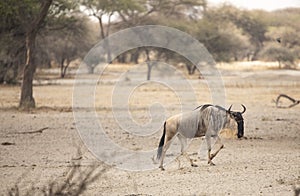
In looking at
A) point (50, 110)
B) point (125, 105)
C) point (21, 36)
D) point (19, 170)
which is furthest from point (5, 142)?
point (21, 36)

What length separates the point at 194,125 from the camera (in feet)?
36.0

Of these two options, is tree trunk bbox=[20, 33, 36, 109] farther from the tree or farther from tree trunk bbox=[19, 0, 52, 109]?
the tree

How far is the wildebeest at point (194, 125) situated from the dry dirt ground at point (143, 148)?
0.99 ft

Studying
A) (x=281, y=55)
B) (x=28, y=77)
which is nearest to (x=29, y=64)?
(x=28, y=77)

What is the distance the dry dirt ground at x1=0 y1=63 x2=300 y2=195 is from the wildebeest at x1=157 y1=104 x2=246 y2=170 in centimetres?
30

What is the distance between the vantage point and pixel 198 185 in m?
8.98

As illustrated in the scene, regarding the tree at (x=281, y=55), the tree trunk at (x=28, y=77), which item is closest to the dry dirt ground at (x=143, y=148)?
the tree trunk at (x=28, y=77)

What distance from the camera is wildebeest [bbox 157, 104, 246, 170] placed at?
10.9m

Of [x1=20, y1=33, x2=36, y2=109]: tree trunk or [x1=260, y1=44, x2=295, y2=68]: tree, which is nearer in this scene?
[x1=20, y1=33, x2=36, y2=109]: tree trunk

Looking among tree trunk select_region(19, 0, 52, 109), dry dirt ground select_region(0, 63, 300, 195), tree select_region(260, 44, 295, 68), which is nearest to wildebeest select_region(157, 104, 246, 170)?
dry dirt ground select_region(0, 63, 300, 195)

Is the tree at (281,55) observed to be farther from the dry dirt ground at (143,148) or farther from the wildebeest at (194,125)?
the wildebeest at (194,125)

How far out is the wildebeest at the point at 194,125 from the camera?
10922 millimetres

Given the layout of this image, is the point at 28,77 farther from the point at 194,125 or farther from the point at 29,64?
the point at 194,125

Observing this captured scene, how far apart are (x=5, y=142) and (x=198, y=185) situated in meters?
5.84
